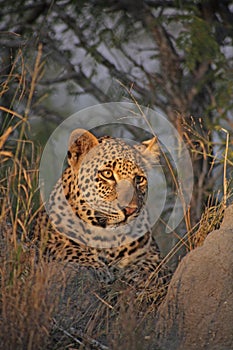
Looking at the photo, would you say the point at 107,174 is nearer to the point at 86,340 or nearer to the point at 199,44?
the point at 86,340

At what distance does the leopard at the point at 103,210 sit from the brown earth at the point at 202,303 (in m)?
1.26

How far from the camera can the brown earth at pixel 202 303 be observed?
195 inches

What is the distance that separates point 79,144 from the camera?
6910 millimetres

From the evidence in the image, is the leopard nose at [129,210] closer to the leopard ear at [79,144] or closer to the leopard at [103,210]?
the leopard at [103,210]

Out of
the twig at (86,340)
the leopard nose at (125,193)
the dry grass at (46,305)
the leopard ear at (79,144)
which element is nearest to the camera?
the dry grass at (46,305)

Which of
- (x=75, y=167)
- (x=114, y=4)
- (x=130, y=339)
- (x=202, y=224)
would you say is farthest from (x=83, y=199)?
(x=114, y=4)

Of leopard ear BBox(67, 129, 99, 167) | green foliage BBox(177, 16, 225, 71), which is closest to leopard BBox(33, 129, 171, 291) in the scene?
leopard ear BBox(67, 129, 99, 167)

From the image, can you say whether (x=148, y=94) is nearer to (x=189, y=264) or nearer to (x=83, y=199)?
(x=83, y=199)

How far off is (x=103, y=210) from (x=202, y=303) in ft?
6.36

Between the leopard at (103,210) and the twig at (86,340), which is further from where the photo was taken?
the leopard at (103,210)

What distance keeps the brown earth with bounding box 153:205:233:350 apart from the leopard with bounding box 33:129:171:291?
4.13ft

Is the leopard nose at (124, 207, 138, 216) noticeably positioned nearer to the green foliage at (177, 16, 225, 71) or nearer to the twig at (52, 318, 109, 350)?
the twig at (52, 318, 109, 350)

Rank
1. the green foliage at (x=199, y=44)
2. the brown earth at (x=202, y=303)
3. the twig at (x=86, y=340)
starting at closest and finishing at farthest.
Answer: the twig at (x=86, y=340)
the brown earth at (x=202, y=303)
the green foliage at (x=199, y=44)

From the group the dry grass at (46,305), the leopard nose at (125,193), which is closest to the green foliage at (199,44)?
the leopard nose at (125,193)
